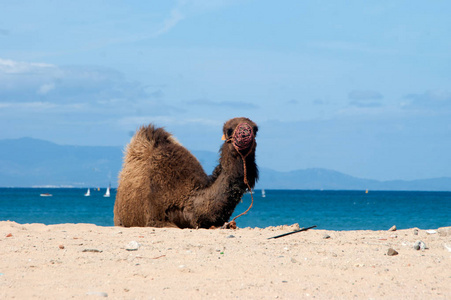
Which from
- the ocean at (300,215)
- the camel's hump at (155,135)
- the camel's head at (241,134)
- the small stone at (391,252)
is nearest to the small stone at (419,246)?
the small stone at (391,252)

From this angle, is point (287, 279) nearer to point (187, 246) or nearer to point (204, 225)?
point (187, 246)

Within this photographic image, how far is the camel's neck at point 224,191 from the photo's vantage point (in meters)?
8.80

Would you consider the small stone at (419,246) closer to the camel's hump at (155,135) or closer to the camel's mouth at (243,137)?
the camel's mouth at (243,137)

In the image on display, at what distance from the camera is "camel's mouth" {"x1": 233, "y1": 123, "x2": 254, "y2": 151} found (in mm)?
8625

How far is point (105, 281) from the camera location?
5.36m

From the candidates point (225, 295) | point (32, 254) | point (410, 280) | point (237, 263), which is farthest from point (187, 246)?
point (410, 280)

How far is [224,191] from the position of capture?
8852 mm

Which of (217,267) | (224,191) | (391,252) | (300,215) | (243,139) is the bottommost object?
(300,215)

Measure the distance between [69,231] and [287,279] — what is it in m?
4.95

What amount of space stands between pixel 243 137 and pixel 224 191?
884mm

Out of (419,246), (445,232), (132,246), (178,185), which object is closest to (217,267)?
(132,246)

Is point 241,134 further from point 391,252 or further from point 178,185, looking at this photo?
point 391,252

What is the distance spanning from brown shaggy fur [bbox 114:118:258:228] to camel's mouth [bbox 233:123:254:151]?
4.3 inches

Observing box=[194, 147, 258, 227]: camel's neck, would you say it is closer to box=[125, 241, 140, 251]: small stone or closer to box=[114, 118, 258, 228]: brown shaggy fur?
box=[114, 118, 258, 228]: brown shaggy fur
